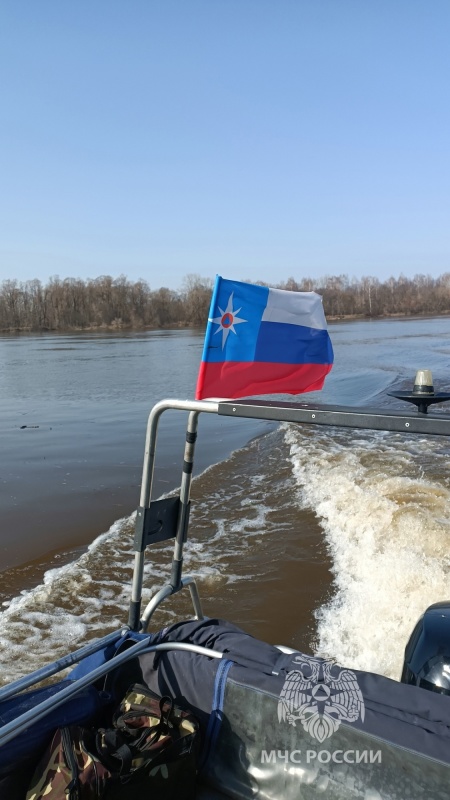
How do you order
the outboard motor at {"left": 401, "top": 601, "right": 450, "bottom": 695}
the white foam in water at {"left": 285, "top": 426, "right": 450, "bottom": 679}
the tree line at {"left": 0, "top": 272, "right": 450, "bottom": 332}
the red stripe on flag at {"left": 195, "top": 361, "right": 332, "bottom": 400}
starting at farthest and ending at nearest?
the tree line at {"left": 0, "top": 272, "right": 450, "bottom": 332}, the white foam in water at {"left": 285, "top": 426, "right": 450, "bottom": 679}, the red stripe on flag at {"left": 195, "top": 361, "right": 332, "bottom": 400}, the outboard motor at {"left": 401, "top": 601, "right": 450, "bottom": 695}

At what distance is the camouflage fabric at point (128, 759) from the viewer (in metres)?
1.87

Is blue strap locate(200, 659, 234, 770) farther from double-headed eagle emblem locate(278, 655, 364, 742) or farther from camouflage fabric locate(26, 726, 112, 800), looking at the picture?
camouflage fabric locate(26, 726, 112, 800)

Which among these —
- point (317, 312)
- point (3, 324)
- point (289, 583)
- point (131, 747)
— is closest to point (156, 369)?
point (289, 583)

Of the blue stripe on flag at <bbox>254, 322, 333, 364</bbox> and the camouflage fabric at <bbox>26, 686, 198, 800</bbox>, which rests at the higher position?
the blue stripe on flag at <bbox>254, 322, 333, 364</bbox>

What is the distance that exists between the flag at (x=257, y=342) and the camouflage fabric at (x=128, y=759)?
5.09ft

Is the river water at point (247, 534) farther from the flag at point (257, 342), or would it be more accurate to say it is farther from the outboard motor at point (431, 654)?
the flag at point (257, 342)

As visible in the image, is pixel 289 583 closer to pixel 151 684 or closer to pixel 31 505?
pixel 151 684

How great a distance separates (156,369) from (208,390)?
23483 millimetres

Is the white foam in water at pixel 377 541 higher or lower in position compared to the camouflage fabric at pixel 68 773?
lower

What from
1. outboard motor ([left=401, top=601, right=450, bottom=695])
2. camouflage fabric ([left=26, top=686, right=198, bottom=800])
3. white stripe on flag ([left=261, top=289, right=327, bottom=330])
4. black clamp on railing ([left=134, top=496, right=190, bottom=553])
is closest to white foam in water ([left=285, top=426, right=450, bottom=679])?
outboard motor ([left=401, top=601, right=450, bottom=695])

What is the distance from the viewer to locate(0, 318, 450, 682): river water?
16.1 ft

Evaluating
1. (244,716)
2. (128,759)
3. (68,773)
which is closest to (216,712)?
(244,716)

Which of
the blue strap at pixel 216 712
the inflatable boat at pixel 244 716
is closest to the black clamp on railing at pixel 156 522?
the inflatable boat at pixel 244 716

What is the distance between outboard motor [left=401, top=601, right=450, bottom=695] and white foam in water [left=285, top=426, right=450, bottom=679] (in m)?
1.97
